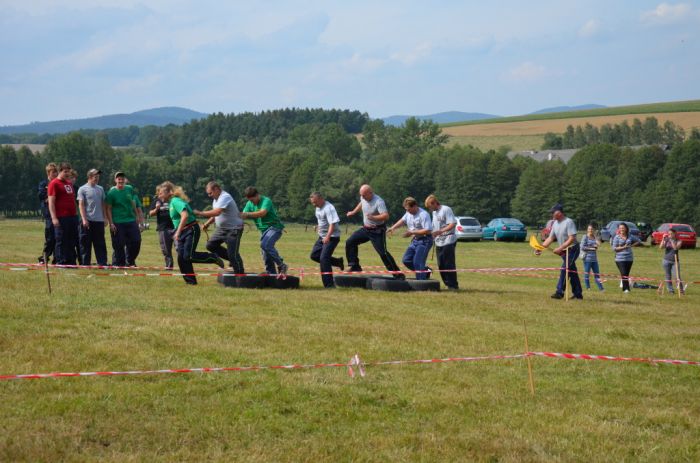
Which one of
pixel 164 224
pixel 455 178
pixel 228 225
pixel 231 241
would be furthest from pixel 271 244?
pixel 455 178

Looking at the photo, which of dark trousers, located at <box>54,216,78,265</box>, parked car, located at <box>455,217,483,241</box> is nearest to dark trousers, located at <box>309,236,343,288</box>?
dark trousers, located at <box>54,216,78,265</box>

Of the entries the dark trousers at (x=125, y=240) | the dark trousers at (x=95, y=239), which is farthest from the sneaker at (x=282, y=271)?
the dark trousers at (x=95, y=239)

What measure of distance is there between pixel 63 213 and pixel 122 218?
1711mm

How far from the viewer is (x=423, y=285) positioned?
1580 cm

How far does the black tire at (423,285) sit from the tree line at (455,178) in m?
70.1

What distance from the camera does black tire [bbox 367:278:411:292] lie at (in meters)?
15.4

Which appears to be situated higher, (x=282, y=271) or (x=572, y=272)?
(x=282, y=271)

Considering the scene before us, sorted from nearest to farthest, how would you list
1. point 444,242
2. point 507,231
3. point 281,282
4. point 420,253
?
point 281,282, point 420,253, point 444,242, point 507,231

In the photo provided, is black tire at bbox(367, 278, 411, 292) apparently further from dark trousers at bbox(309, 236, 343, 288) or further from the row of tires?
dark trousers at bbox(309, 236, 343, 288)

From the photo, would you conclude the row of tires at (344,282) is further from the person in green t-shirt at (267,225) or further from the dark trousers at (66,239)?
the dark trousers at (66,239)

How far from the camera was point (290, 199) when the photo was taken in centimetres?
11256

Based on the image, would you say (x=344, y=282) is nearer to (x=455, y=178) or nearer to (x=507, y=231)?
(x=507, y=231)

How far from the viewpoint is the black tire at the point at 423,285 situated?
15688mm

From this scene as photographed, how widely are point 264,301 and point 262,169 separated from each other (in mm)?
117184
